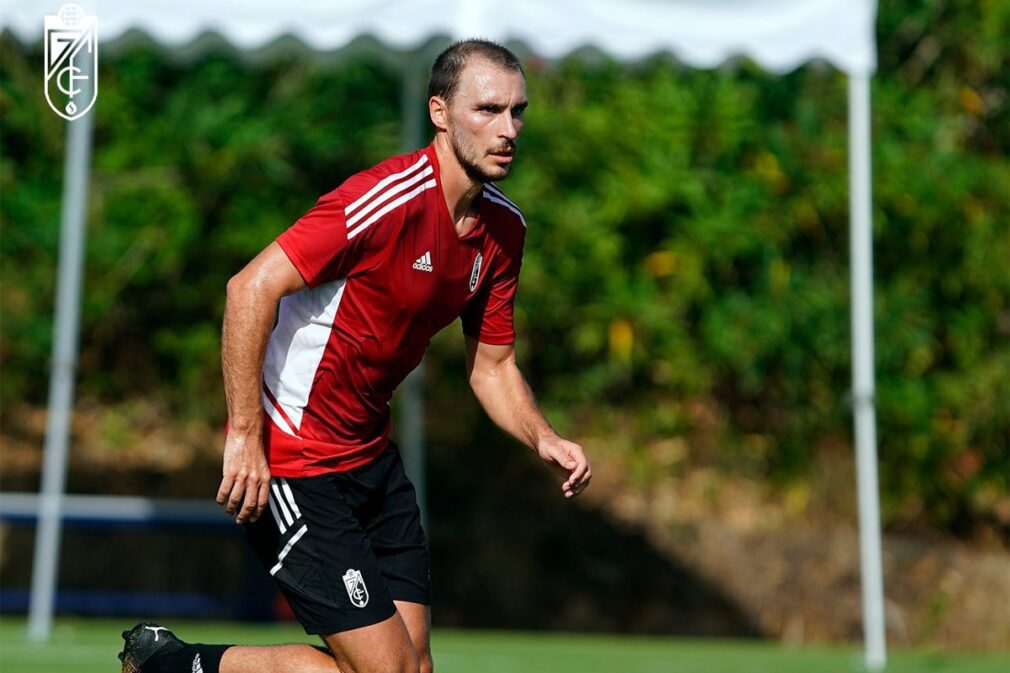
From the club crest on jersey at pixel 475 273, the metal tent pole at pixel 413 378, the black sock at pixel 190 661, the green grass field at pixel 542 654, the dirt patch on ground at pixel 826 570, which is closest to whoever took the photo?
the black sock at pixel 190 661

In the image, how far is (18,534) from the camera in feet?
33.0

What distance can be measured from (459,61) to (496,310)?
2.65 feet

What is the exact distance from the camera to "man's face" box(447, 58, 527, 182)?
170 inches

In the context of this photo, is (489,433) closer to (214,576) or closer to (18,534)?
(214,576)

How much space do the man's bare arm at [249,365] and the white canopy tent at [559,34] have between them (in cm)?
330

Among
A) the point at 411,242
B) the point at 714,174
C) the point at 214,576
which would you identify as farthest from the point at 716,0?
the point at 214,576

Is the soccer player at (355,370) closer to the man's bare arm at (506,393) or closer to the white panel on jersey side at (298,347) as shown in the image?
the white panel on jersey side at (298,347)

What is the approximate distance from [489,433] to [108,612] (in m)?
2.70

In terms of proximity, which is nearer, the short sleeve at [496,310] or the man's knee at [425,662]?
the man's knee at [425,662]

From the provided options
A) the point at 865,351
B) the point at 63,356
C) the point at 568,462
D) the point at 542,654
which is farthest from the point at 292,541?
the point at 542,654

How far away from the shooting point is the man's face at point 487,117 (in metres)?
4.32

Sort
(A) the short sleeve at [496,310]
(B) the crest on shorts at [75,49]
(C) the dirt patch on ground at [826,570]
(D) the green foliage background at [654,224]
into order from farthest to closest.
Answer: (D) the green foliage background at [654,224], (C) the dirt patch on ground at [826,570], (B) the crest on shorts at [75,49], (A) the short sleeve at [496,310]

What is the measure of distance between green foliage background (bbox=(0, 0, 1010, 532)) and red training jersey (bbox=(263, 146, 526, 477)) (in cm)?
570

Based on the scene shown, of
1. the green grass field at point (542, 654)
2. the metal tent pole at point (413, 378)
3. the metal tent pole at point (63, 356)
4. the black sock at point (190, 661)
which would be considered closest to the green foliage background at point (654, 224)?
the metal tent pole at point (413, 378)
